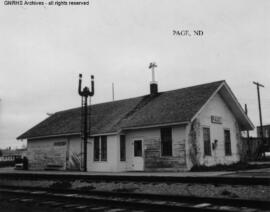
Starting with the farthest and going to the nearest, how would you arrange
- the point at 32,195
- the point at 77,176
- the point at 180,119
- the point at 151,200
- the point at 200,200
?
1. the point at 180,119
2. the point at 77,176
3. the point at 32,195
4. the point at 151,200
5. the point at 200,200

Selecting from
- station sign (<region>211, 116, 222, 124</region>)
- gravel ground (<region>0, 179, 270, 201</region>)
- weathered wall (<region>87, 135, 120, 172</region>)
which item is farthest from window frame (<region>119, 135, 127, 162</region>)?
gravel ground (<region>0, 179, 270, 201</region>)

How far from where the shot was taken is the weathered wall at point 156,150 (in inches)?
757

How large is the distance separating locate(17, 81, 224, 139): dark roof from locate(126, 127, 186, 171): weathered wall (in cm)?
68

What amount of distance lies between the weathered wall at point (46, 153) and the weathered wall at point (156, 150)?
247 inches

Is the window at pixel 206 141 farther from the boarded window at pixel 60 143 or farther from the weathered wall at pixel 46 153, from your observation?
the boarded window at pixel 60 143

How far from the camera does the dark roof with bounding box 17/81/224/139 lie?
20156mm

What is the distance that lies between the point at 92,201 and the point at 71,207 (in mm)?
835

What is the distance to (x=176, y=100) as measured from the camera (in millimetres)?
22344

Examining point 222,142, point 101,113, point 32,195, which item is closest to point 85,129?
point 101,113

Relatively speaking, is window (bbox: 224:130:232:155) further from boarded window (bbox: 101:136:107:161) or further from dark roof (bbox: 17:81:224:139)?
boarded window (bbox: 101:136:107:161)

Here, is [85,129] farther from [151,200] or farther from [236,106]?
[151,200]

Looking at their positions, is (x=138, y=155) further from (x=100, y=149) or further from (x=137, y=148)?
(x=100, y=149)

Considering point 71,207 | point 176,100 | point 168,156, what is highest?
point 176,100

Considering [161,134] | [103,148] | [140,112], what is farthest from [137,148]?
[140,112]
